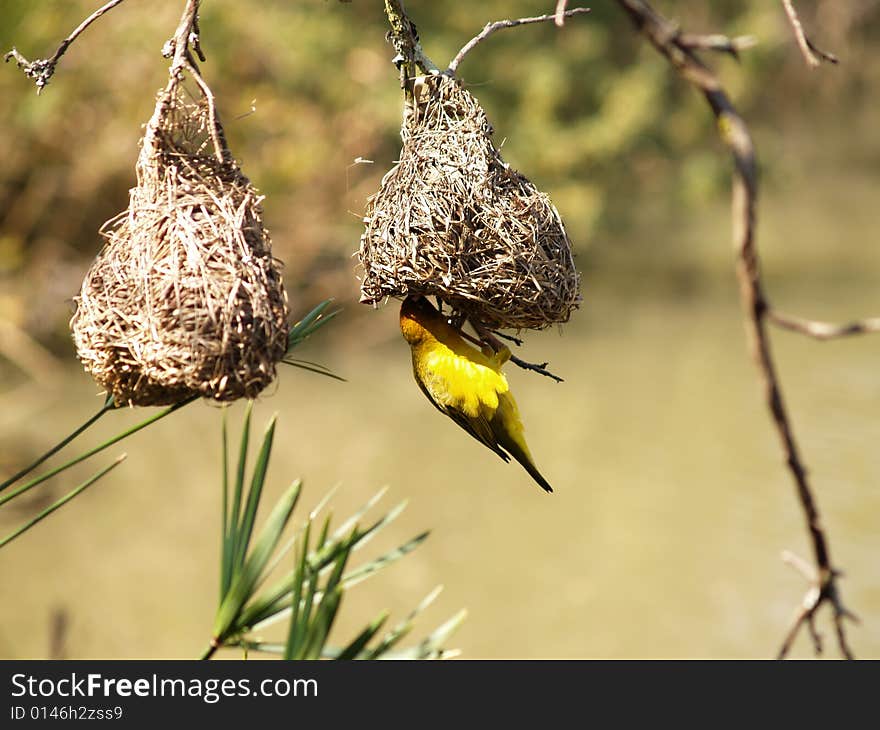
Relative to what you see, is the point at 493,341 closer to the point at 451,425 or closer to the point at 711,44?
the point at 711,44

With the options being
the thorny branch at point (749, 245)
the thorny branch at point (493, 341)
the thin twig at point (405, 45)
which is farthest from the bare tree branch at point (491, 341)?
the thorny branch at point (749, 245)

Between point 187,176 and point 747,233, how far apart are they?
136cm

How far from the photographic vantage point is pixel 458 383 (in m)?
2.13

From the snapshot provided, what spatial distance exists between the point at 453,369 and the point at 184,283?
562mm

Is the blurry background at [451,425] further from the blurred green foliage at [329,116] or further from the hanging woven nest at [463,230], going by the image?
the hanging woven nest at [463,230]

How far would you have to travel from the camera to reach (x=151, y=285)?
5.90ft

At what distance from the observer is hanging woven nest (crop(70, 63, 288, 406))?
1733 millimetres

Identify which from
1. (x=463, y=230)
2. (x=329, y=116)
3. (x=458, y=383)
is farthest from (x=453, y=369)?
(x=329, y=116)

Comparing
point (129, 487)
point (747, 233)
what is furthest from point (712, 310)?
point (747, 233)

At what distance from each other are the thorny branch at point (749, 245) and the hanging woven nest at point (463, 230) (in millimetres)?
1183

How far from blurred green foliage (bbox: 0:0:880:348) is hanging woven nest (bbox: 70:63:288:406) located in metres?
3.95

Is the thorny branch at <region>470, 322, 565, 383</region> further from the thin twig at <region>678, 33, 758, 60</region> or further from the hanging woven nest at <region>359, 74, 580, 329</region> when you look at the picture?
the thin twig at <region>678, 33, 758, 60</region>

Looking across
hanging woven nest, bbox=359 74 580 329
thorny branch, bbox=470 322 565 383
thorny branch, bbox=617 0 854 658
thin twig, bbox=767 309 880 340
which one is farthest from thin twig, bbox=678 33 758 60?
thorny branch, bbox=470 322 565 383
